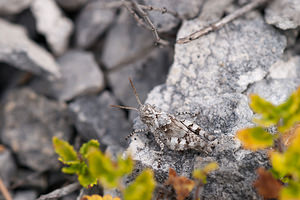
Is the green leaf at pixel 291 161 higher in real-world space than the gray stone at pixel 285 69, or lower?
lower

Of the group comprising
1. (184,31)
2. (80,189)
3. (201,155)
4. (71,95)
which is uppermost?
(184,31)

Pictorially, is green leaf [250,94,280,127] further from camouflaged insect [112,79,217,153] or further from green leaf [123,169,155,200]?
camouflaged insect [112,79,217,153]

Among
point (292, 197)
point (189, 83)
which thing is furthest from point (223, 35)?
point (292, 197)

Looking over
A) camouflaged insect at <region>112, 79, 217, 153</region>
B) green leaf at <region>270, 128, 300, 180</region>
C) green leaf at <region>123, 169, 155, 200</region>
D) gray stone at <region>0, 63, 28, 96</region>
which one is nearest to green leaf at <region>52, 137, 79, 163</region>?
green leaf at <region>123, 169, 155, 200</region>

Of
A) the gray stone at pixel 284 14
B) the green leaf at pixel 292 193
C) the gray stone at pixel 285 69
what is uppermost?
the gray stone at pixel 284 14

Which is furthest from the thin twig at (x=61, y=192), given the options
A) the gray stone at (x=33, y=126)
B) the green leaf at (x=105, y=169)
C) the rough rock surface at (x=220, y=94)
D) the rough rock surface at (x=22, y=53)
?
the rough rock surface at (x=22, y=53)

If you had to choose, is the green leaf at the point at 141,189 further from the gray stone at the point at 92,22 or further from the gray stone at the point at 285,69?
the gray stone at the point at 92,22

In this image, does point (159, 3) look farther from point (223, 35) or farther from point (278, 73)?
point (278, 73)

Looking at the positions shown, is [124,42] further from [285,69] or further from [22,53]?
[285,69]
